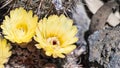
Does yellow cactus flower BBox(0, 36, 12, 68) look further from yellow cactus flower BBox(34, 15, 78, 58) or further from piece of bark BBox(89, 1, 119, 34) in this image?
piece of bark BBox(89, 1, 119, 34)

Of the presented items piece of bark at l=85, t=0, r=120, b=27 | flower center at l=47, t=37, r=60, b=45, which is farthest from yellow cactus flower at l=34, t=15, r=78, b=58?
piece of bark at l=85, t=0, r=120, b=27

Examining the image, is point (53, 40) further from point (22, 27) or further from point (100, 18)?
point (100, 18)

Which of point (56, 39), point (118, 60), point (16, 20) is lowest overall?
point (118, 60)

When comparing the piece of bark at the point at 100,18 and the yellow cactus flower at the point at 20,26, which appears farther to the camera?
the piece of bark at the point at 100,18

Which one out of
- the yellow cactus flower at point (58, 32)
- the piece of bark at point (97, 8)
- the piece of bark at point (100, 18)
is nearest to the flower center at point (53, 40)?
the yellow cactus flower at point (58, 32)

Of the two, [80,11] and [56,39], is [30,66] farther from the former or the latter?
[80,11]

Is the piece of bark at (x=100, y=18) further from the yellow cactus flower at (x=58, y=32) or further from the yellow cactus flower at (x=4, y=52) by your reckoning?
the yellow cactus flower at (x=4, y=52)

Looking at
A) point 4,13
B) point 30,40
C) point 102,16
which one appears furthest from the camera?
point 102,16

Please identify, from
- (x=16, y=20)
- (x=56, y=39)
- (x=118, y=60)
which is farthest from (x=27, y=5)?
(x=118, y=60)
